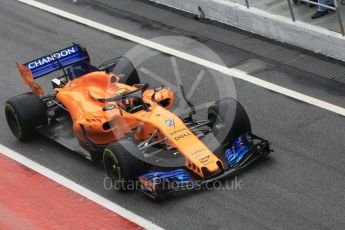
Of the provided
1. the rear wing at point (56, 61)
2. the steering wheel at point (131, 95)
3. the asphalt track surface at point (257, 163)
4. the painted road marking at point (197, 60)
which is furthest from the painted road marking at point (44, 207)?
the painted road marking at point (197, 60)

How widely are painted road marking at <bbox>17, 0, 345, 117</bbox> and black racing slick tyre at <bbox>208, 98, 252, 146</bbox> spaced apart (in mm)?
2200

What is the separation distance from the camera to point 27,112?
1312 cm

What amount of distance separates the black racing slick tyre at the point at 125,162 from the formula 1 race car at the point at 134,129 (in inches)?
0.5

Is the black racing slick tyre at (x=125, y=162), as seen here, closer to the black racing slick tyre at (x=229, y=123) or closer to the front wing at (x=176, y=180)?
the front wing at (x=176, y=180)

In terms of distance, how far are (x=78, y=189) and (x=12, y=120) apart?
6.35 feet

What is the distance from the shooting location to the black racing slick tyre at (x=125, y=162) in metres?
11.5

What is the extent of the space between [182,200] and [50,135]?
270 cm

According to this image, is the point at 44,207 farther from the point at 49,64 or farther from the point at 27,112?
the point at 49,64

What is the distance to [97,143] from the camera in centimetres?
1249

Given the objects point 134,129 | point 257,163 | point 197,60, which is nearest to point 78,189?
point 134,129

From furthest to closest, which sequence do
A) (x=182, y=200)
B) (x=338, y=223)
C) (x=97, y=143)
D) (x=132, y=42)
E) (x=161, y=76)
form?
(x=132, y=42), (x=161, y=76), (x=97, y=143), (x=182, y=200), (x=338, y=223)

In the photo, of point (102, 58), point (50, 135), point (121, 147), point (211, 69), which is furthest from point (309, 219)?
point (102, 58)

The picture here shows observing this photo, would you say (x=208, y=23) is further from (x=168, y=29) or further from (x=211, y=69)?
(x=211, y=69)

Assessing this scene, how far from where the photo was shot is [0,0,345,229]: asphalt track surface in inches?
444
